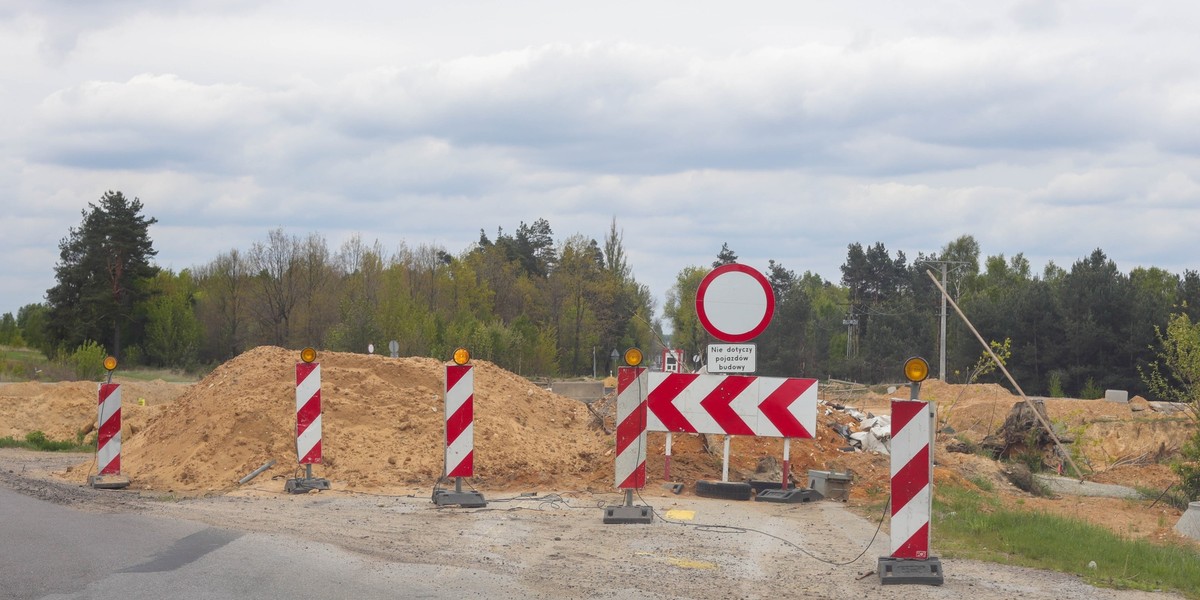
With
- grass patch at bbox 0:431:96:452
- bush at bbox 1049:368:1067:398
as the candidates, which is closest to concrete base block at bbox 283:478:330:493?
grass patch at bbox 0:431:96:452

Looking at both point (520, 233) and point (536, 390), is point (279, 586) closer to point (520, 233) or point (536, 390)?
point (536, 390)

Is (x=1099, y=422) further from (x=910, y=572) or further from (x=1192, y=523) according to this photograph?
(x=910, y=572)

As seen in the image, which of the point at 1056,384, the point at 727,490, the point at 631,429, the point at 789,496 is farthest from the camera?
the point at 1056,384

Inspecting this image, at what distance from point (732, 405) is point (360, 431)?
5507mm

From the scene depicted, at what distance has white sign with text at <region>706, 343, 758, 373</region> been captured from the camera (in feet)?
40.6

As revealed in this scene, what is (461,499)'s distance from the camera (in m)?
11.6

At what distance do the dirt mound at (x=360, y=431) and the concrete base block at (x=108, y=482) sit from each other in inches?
7.4

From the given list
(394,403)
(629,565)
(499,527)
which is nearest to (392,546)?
(499,527)

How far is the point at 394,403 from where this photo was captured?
15977mm

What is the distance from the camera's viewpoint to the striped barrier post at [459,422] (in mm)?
11883

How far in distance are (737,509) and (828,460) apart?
3270mm

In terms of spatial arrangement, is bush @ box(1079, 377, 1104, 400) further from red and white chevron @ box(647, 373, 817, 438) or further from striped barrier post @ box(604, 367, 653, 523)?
striped barrier post @ box(604, 367, 653, 523)

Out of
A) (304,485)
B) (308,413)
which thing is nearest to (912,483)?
(304,485)

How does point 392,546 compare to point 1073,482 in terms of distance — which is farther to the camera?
point 1073,482
